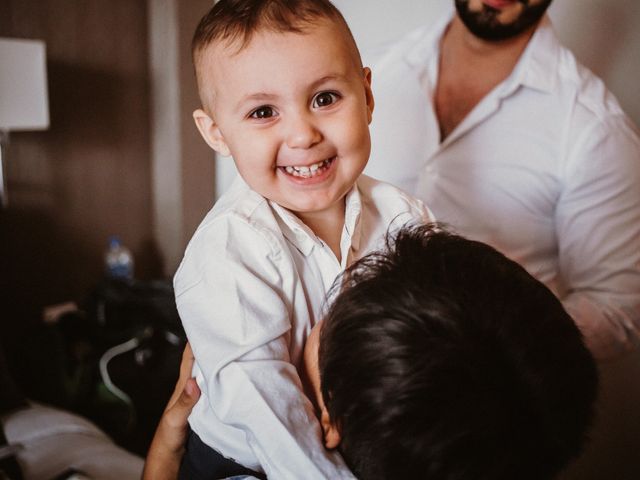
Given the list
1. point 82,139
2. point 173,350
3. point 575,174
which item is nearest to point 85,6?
point 82,139

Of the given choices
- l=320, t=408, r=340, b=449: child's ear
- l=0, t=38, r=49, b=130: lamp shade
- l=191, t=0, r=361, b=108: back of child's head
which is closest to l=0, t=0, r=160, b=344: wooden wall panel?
l=0, t=38, r=49, b=130: lamp shade

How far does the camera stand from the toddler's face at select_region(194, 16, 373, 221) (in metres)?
0.65

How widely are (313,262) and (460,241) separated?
237mm

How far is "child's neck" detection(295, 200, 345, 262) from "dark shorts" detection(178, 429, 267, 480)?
0.33 metres

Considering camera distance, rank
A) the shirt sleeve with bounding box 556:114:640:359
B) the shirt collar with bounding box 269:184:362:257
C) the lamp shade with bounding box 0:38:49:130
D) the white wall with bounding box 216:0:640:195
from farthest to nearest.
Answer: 1. the lamp shade with bounding box 0:38:49:130
2. the white wall with bounding box 216:0:640:195
3. the shirt sleeve with bounding box 556:114:640:359
4. the shirt collar with bounding box 269:184:362:257

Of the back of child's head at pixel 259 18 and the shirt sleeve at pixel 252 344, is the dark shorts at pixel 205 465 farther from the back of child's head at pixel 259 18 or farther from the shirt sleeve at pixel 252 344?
the back of child's head at pixel 259 18

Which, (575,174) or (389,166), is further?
(389,166)

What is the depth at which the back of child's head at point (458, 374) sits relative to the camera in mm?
497

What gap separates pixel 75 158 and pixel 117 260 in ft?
1.83

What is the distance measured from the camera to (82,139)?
2.68 m

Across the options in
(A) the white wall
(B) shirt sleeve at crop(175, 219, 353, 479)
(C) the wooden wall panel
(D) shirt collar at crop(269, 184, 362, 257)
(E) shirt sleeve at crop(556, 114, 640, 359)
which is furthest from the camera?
(C) the wooden wall panel

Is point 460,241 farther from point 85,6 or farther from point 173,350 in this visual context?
point 85,6

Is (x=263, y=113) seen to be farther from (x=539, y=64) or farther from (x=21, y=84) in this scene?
(x=21, y=84)

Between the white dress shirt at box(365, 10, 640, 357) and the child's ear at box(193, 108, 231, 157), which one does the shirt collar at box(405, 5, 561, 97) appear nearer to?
the white dress shirt at box(365, 10, 640, 357)
